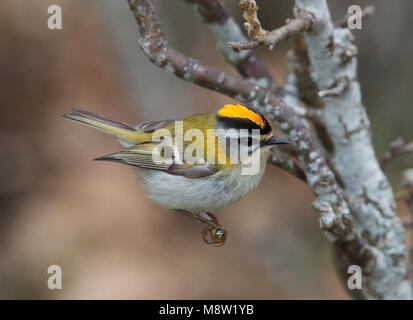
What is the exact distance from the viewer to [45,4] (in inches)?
259

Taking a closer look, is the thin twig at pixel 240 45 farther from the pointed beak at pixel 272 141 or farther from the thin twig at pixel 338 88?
the pointed beak at pixel 272 141

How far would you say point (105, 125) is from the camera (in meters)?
3.22

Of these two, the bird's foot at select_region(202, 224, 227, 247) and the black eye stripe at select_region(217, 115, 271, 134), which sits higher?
the black eye stripe at select_region(217, 115, 271, 134)

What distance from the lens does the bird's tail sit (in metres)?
3.16

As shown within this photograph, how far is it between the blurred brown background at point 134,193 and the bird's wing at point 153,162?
2626mm

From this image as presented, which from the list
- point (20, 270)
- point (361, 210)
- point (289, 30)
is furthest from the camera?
point (20, 270)

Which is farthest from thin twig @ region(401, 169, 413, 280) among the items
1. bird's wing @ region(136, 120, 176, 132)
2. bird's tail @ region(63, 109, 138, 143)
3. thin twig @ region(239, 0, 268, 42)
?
bird's tail @ region(63, 109, 138, 143)

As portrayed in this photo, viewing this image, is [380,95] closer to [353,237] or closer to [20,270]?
[353,237]

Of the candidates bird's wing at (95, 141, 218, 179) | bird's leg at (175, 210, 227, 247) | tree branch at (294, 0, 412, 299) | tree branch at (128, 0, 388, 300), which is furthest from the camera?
bird's wing at (95, 141, 218, 179)

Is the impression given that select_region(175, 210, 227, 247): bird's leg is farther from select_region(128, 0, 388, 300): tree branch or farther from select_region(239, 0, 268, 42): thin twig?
select_region(239, 0, 268, 42): thin twig

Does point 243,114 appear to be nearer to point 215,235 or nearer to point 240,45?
point 215,235
